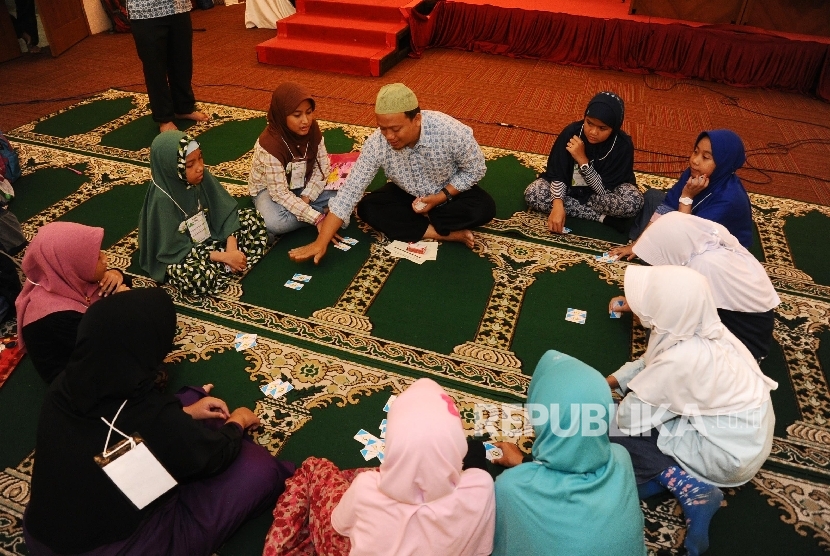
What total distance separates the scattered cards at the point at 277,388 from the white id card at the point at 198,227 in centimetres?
104

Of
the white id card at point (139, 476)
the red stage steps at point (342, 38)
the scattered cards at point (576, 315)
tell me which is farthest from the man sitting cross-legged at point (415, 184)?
the red stage steps at point (342, 38)

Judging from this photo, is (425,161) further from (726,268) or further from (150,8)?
(150,8)

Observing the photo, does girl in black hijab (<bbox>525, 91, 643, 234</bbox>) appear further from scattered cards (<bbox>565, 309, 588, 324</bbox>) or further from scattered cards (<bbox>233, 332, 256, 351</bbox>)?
scattered cards (<bbox>233, 332, 256, 351</bbox>)

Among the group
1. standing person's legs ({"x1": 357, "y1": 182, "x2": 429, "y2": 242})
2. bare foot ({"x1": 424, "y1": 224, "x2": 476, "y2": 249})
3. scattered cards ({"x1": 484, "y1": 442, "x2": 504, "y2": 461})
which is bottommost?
scattered cards ({"x1": 484, "y1": 442, "x2": 504, "y2": 461})

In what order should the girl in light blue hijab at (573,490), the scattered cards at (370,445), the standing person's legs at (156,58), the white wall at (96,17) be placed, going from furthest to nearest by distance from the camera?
the white wall at (96,17)
the standing person's legs at (156,58)
the scattered cards at (370,445)
the girl in light blue hijab at (573,490)

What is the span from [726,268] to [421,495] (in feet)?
5.64

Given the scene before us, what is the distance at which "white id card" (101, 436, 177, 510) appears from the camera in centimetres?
159

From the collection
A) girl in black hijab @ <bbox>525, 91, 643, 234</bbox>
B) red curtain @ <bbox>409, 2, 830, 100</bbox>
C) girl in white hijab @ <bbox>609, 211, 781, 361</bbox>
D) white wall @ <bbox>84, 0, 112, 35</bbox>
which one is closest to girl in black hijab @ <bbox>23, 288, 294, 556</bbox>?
girl in white hijab @ <bbox>609, 211, 781, 361</bbox>

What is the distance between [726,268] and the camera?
93.6 inches

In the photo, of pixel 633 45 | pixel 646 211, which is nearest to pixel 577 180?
pixel 646 211

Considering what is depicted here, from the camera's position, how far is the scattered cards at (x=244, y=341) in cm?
276

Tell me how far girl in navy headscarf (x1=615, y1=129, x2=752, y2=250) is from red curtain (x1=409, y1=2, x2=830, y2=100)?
386 centimetres

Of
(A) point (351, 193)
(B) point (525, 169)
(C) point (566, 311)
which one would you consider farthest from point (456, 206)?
(B) point (525, 169)

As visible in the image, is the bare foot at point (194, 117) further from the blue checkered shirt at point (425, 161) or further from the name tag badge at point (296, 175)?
the blue checkered shirt at point (425, 161)
